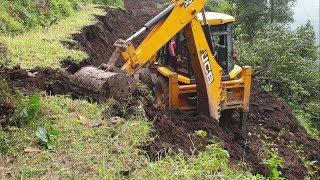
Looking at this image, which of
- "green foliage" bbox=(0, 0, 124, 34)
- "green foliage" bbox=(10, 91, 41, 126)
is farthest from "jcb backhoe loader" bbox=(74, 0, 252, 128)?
"green foliage" bbox=(0, 0, 124, 34)

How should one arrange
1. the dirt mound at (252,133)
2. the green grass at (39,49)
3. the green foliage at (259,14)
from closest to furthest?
the dirt mound at (252,133) → the green grass at (39,49) → the green foliage at (259,14)

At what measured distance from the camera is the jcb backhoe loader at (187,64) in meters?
7.35

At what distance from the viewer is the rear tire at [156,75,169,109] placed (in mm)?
8734

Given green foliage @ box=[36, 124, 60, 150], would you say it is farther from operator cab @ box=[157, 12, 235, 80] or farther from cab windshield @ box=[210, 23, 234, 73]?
cab windshield @ box=[210, 23, 234, 73]

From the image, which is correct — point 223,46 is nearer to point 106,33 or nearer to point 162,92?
point 162,92

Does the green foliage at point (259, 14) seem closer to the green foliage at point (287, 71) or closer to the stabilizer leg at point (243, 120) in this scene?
the green foliage at point (287, 71)

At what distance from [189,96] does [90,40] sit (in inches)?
228

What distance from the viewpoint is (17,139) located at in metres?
4.79

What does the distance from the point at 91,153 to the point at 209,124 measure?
363 cm

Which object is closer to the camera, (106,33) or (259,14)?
(106,33)

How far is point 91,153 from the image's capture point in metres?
4.74

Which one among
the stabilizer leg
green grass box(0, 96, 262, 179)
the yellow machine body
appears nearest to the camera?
green grass box(0, 96, 262, 179)

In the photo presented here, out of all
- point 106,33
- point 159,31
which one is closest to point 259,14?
point 106,33

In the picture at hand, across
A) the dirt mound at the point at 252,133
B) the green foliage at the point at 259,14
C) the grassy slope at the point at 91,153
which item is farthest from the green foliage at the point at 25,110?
the green foliage at the point at 259,14
